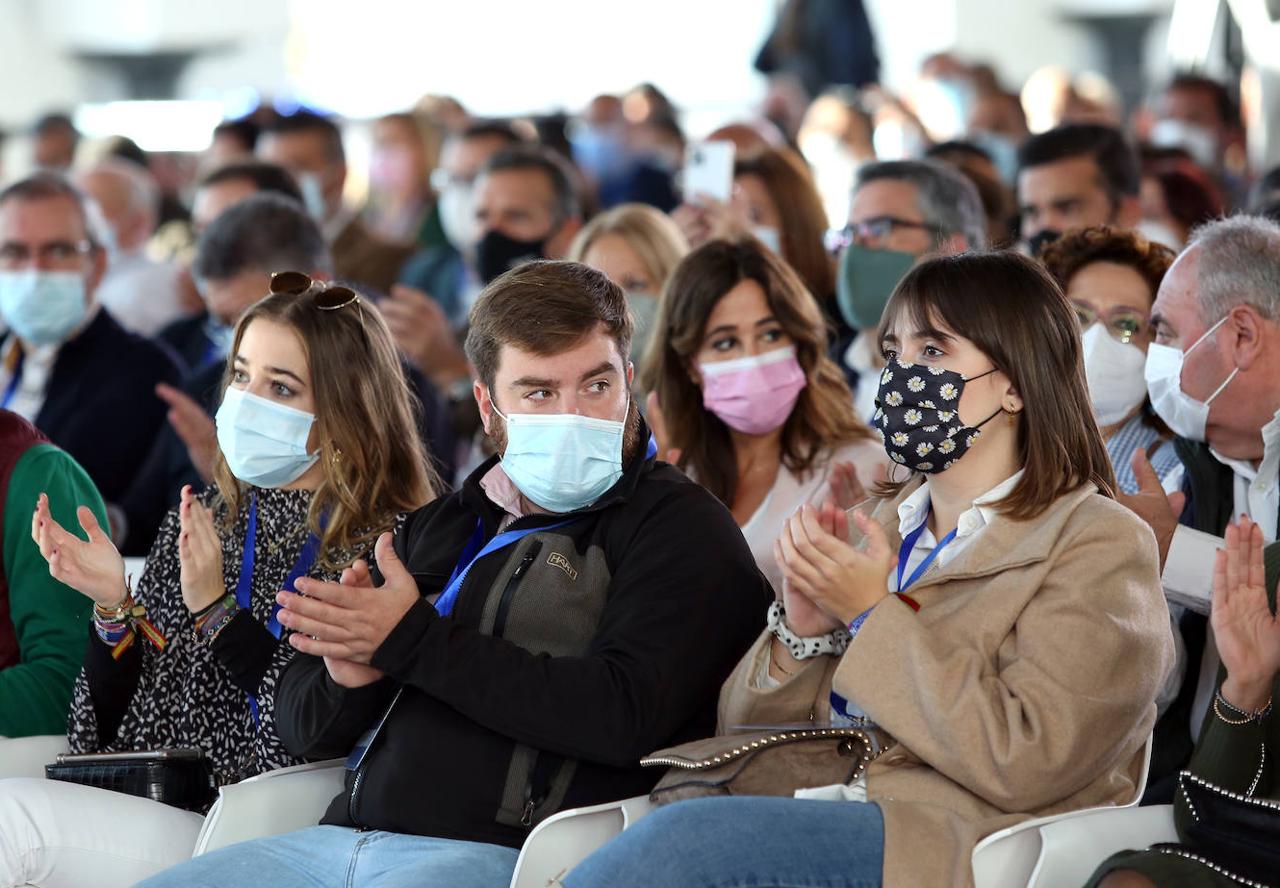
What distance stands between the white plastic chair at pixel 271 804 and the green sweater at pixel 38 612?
0.64 metres

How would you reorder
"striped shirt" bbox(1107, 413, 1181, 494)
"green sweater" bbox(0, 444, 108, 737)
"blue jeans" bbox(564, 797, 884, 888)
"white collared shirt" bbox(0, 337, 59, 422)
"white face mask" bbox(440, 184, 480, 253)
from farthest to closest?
"white face mask" bbox(440, 184, 480, 253) < "white collared shirt" bbox(0, 337, 59, 422) < "striped shirt" bbox(1107, 413, 1181, 494) < "green sweater" bbox(0, 444, 108, 737) < "blue jeans" bbox(564, 797, 884, 888)

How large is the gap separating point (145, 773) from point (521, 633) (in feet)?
3.03

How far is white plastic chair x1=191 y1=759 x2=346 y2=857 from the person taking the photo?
3166 millimetres

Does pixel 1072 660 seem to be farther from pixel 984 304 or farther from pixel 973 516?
pixel 984 304

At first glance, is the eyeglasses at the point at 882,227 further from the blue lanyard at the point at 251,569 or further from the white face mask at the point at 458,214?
the blue lanyard at the point at 251,569

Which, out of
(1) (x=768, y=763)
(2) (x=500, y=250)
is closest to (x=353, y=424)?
(1) (x=768, y=763)

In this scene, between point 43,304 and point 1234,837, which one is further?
point 43,304

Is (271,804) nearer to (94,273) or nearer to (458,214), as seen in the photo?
(94,273)

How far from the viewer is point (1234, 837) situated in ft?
8.48

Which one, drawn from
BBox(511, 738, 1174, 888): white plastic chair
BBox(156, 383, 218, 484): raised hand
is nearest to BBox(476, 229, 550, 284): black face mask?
BBox(156, 383, 218, 484): raised hand

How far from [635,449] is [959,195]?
2.60m

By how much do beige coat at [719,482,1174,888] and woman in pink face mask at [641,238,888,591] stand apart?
4.89 ft

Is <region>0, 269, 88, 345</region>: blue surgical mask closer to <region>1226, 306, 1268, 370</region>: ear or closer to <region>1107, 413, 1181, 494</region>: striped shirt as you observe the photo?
<region>1107, 413, 1181, 494</region>: striped shirt

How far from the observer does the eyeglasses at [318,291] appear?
3688 mm
